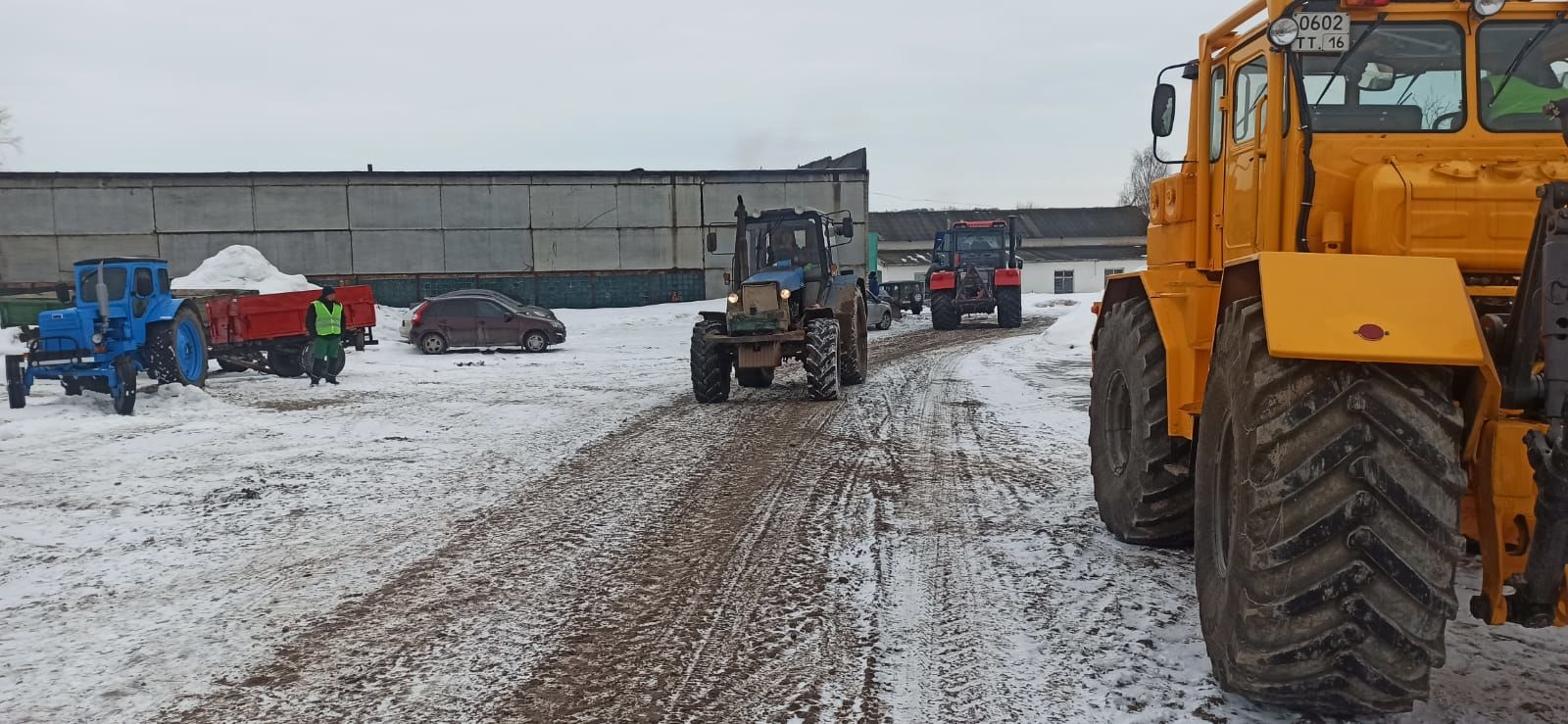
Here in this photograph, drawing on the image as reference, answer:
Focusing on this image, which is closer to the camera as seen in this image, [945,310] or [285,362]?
Answer: [285,362]

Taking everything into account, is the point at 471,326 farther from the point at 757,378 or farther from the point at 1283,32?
the point at 1283,32

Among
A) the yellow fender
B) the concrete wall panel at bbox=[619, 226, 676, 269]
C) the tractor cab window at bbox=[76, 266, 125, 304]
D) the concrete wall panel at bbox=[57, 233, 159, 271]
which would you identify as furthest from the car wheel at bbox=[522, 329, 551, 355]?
the yellow fender

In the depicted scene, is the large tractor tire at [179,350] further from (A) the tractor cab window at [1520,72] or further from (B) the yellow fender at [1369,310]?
(A) the tractor cab window at [1520,72]

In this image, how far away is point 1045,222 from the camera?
6981 centimetres

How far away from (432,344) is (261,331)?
5.95m

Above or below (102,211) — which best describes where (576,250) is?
below

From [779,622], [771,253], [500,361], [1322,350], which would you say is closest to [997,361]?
[771,253]

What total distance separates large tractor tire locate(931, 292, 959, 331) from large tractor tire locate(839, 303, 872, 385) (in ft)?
45.1

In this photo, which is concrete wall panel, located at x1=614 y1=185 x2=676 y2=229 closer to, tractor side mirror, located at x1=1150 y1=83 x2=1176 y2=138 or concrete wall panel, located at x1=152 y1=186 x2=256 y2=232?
concrete wall panel, located at x1=152 y1=186 x2=256 y2=232

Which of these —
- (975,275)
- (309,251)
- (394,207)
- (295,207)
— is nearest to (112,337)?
(975,275)

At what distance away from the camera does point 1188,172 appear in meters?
5.65

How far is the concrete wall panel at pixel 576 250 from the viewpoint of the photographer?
126 ft

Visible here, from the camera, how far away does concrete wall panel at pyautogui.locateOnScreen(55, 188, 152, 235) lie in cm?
3572

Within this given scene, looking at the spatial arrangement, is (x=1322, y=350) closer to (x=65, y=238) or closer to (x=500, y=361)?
(x=500, y=361)
